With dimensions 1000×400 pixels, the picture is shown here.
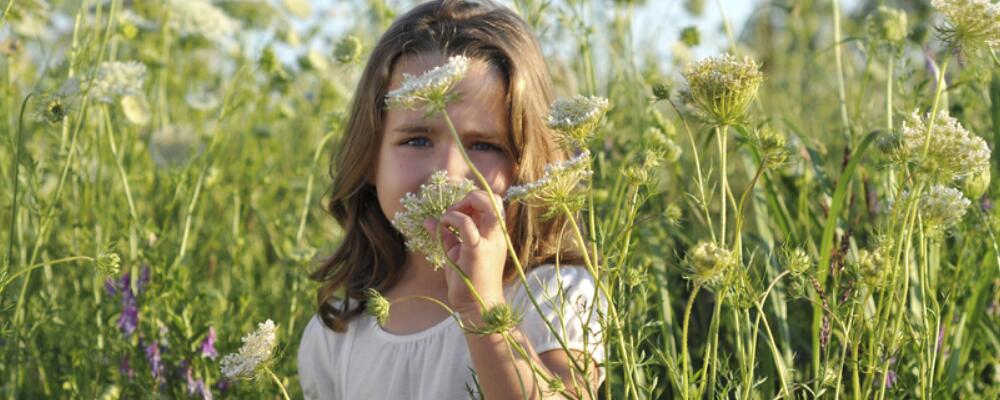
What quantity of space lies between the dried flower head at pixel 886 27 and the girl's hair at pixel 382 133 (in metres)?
0.53

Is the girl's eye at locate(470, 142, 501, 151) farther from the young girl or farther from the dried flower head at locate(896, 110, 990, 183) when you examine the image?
the dried flower head at locate(896, 110, 990, 183)

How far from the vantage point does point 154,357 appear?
6.06 ft

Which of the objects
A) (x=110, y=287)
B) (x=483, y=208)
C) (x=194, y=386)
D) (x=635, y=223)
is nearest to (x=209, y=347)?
(x=194, y=386)

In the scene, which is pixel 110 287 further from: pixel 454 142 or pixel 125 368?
pixel 454 142

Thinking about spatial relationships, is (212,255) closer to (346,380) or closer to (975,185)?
(346,380)

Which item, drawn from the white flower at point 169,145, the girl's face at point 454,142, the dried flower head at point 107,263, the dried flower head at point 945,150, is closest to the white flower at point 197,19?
the white flower at point 169,145

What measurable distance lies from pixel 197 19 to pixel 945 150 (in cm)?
204

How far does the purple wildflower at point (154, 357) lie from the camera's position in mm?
1835

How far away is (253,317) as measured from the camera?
6.25 feet

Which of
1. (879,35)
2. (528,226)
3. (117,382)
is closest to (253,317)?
(117,382)

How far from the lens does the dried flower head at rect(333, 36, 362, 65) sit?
6.27ft

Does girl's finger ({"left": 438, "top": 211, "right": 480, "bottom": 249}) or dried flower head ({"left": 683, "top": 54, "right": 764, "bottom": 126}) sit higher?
dried flower head ({"left": 683, "top": 54, "right": 764, "bottom": 126})

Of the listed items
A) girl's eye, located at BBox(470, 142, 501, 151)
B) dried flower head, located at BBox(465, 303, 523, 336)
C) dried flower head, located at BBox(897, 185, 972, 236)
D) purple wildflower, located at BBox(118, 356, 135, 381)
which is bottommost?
purple wildflower, located at BBox(118, 356, 135, 381)

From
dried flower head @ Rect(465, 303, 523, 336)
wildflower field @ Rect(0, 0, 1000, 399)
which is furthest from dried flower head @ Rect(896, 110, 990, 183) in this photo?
dried flower head @ Rect(465, 303, 523, 336)
